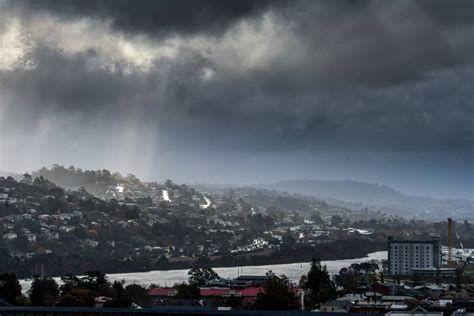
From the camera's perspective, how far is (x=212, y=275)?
9531 centimetres

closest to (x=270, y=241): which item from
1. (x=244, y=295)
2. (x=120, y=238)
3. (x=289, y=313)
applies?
(x=120, y=238)

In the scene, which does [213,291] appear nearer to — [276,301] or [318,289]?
[318,289]

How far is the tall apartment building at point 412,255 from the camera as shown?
5251 inches

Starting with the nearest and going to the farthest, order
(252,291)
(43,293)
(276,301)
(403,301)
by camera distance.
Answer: (276,301) < (403,301) < (43,293) < (252,291)

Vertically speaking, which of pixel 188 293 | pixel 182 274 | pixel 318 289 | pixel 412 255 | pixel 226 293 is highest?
pixel 412 255

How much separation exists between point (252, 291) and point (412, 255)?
59911 mm

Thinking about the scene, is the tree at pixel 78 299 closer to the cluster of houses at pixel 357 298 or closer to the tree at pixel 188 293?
the cluster of houses at pixel 357 298

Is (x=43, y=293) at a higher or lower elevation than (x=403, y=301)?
higher

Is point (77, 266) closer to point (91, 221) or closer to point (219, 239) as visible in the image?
point (91, 221)

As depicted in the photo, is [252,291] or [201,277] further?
[201,277]

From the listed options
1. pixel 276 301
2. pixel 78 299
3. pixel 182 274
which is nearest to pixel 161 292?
pixel 276 301

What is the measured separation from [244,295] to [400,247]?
61.7 m

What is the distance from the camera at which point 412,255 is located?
5330 inches

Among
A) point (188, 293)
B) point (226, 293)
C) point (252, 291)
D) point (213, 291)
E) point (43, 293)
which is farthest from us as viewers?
point (252, 291)
